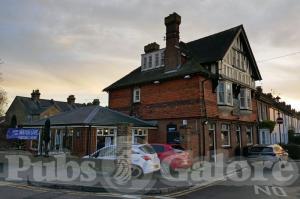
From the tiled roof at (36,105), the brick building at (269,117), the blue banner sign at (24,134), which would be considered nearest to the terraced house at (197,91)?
the brick building at (269,117)

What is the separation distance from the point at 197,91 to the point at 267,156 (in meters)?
6.70

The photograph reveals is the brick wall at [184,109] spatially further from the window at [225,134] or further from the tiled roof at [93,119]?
the tiled roof at [93,119]

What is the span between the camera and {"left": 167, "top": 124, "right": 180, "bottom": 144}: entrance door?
941 inches

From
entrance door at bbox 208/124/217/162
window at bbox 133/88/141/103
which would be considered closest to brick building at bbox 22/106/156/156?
window at bbox 133/88/141/103

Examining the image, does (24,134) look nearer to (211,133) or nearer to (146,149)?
(146,149)

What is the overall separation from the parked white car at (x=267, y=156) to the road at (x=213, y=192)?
15.6ft

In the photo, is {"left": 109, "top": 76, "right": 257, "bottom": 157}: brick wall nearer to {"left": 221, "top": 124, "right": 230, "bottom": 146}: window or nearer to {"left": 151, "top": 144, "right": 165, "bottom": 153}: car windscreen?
{"left": 221, "top": 124, "right": 230, "bottom": 146}: window

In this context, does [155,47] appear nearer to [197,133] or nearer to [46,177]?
[197,133]

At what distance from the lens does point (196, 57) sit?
26.6 meters

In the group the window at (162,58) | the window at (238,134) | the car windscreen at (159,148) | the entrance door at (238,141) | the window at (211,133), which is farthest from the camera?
Answer: the window at (238,134)

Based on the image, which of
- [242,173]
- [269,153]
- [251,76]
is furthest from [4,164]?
[251,76]

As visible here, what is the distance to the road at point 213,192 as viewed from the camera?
11.1 m

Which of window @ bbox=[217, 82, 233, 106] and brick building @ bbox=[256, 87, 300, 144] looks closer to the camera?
window @ bbox=[217, 82, 233, 106]

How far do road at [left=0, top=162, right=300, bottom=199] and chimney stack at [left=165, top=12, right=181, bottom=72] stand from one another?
1321cm
